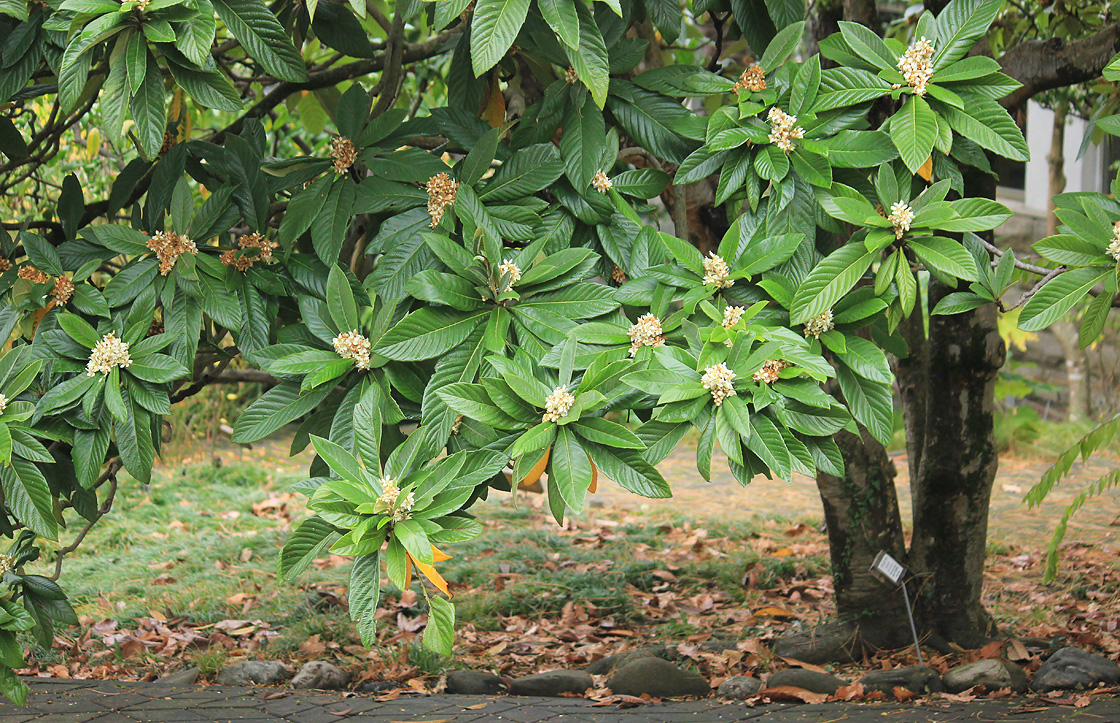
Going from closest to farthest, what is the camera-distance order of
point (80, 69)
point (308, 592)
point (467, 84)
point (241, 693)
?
1. point (80, 69)
2. point (467, 84)
3. point (241, 693)
4. point (308, 592)

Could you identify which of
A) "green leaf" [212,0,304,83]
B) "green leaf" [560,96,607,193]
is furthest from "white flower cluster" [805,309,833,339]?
"green leaf" [212,0,304,83]

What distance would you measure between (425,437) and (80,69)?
2.71ft

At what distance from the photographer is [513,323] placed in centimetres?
170

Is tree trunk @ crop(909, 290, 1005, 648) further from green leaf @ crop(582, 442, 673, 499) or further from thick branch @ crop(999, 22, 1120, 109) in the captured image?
green leaf @ crop(582, 442, 673, 499)

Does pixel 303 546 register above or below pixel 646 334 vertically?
below

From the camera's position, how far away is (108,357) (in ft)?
5.74

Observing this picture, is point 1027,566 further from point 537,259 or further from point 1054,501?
point 537,259

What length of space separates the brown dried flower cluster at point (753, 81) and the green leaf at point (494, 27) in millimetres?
564

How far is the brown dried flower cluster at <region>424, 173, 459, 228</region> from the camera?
184cm

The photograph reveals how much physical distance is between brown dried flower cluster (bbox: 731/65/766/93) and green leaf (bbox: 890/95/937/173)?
27 centimetres

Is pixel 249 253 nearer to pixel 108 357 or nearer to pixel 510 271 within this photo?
pixel 108 357

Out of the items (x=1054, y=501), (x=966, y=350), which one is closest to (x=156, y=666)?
(x=966, y=350)

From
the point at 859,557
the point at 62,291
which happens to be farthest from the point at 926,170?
the point at 859,557

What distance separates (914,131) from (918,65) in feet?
0.50
